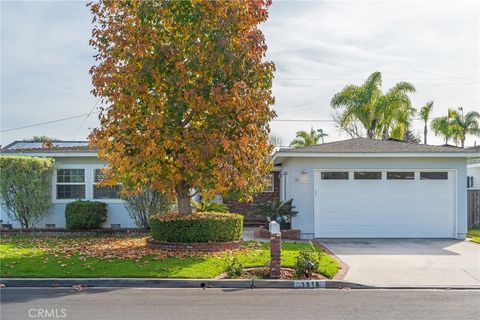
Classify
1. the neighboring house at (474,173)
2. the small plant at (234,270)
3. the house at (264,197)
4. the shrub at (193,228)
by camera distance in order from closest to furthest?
the small plant at (234,270)
the shrub at (193,228)
the house at (264,197)
the neighboring house at (474,173)

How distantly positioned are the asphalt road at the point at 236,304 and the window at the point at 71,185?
408 inches

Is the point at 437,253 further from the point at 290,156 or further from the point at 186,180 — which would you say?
the point at 186,180

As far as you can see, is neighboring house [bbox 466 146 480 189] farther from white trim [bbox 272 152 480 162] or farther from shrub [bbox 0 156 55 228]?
shrub [bbox 0 156 55 228]

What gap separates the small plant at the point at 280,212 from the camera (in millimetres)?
16938

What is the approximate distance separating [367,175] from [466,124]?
29007 mm

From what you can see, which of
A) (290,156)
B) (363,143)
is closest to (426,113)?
(363,143)

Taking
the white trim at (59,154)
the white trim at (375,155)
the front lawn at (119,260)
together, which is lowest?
the front lawn at (119,260)

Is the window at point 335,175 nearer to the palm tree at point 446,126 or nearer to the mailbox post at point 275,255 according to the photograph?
the mailbox post at point 275,255

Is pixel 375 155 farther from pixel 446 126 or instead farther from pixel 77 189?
pixel 446 126

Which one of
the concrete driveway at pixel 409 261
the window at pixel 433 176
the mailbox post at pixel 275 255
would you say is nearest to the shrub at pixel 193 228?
the concrete driveway at pixel 409 261

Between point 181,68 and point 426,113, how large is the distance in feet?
102

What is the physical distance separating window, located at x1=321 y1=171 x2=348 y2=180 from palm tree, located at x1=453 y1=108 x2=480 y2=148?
2823 cm

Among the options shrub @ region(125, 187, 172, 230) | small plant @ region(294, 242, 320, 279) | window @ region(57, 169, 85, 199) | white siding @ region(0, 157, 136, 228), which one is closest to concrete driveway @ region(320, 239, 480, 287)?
small plant @ region(294, 242, 320, 279)

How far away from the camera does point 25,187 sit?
59.1 feet
